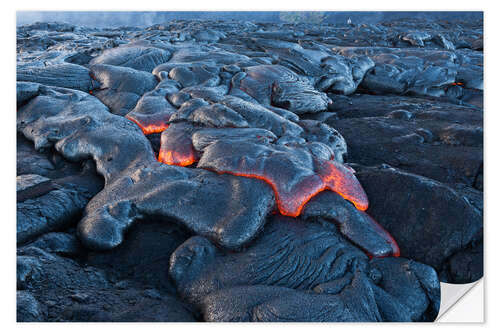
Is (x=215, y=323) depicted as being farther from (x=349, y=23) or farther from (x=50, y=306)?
(x=349, y=23)

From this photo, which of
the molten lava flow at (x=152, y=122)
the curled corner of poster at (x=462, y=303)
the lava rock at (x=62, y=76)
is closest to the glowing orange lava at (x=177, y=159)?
the molten lava flow at (x=152, y=122)

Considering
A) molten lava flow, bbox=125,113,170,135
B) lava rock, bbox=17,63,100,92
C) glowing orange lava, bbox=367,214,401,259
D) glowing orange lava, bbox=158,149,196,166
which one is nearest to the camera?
glowing orange lava, bbox=367,214,401,259

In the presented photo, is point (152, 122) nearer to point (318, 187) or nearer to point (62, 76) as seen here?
point (62, 76)

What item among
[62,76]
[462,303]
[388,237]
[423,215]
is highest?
[62,76]

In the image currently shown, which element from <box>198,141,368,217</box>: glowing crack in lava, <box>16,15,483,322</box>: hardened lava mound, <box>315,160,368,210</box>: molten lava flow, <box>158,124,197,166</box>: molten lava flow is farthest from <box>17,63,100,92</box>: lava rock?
<box>315,160,368,210</box>: molten lava flow

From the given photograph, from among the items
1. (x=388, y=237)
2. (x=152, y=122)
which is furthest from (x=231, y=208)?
(x=152, y=122)

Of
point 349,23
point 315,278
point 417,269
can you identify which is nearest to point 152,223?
point 315,278

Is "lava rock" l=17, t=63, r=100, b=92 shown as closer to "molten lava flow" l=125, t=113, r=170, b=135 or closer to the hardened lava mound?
the hardened lava mound
